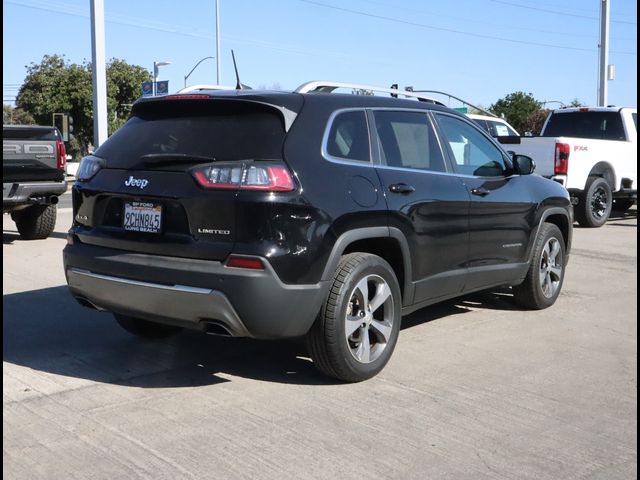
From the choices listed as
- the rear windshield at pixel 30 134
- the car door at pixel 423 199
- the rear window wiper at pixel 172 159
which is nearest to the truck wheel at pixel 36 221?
the rear windshield at pixel 30 134

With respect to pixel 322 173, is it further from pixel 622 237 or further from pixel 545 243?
pixel 622 237

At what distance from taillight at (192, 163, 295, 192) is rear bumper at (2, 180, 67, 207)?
660cm

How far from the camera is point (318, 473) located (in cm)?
360

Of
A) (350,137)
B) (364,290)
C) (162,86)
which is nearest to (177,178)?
(350,137)

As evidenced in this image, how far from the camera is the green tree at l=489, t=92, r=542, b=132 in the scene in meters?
48.1

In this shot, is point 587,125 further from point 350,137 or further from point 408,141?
point 350,137

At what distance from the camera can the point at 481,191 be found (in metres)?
6.02

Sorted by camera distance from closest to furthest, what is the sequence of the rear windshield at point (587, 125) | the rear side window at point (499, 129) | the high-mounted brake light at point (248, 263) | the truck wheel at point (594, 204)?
the high-mounted brake light at point (248, 263), the truck wheel at point (594, 204), the rear windshield at point (587, 125), the rear side window at point (499, 129)

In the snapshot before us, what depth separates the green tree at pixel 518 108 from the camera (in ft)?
158

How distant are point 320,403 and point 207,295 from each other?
0.90 metres

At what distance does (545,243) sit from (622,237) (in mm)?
6331

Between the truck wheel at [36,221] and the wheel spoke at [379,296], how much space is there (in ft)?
25.0

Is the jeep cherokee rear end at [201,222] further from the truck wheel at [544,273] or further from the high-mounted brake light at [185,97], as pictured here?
the truck wheel at [544,273]

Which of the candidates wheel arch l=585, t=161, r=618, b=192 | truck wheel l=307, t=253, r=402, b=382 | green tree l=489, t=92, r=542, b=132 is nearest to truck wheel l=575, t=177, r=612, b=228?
wheel arch l=585, t=161, r=618, b=192
